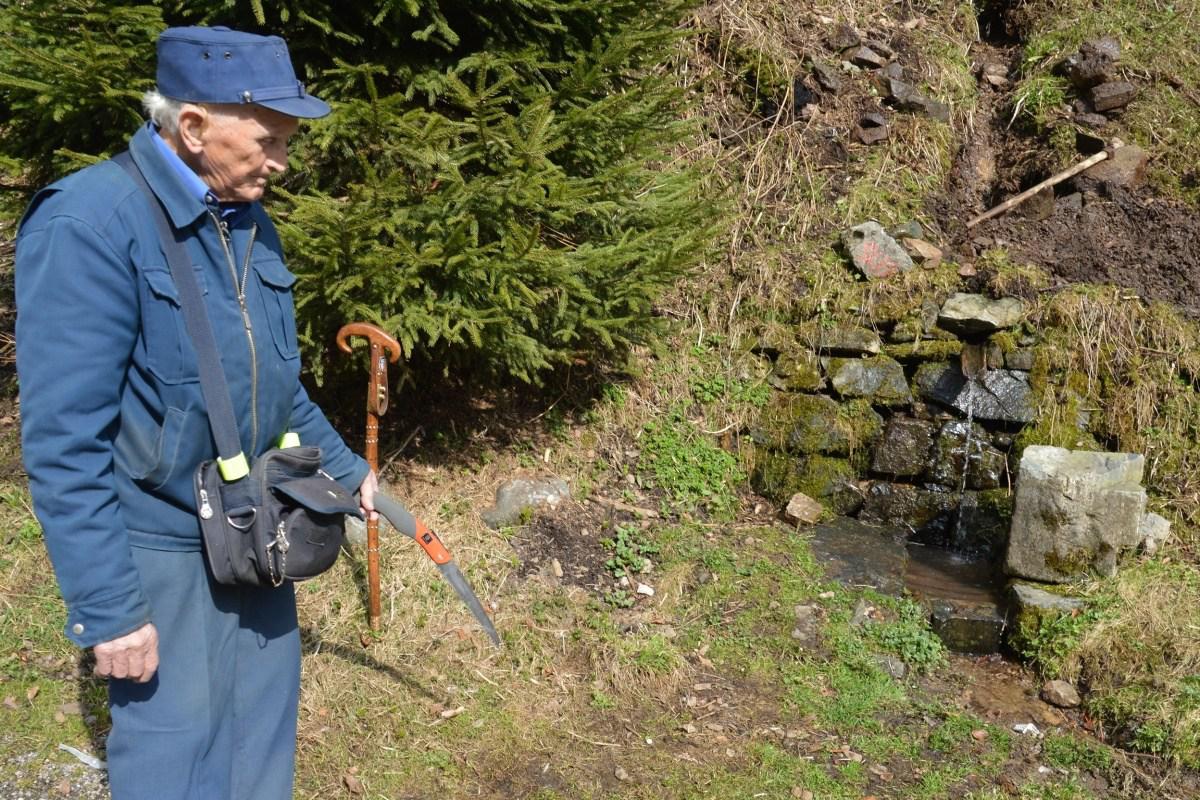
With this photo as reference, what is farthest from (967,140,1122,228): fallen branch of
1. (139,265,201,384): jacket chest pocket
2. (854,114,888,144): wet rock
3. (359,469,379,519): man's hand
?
(139,265,201,384): jacket chest pocket

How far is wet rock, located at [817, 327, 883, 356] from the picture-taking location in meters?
6.38

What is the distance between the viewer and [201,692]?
2.43 meters

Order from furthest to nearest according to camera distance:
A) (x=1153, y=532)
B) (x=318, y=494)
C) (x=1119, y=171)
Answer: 1. (x=1119, y=171)
2. (x=1153, y=532)
3. (x=318, y=494)

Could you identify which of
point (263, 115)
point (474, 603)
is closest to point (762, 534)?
point (474, 603)

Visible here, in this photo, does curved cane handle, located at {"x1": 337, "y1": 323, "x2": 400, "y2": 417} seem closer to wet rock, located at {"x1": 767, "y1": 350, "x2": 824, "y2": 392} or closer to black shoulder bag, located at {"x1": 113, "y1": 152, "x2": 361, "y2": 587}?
black shoulder bag, located at {"x1": 113, "y1": 152, "x2": 361, "y2": 587}

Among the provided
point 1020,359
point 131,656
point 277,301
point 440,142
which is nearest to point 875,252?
point 1020,359

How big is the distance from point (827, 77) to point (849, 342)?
2.57 meters

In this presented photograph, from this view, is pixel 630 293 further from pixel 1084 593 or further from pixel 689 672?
pixel 1084 593

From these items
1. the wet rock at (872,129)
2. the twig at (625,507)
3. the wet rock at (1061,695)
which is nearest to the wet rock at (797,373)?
the twig at (625,507)

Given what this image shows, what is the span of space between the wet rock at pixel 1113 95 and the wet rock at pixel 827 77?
73.8 inches

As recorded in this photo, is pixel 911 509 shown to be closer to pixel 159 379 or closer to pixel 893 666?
pixel 893 666

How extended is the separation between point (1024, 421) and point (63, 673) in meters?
5.27

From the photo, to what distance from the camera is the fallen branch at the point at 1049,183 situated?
714 centimetres

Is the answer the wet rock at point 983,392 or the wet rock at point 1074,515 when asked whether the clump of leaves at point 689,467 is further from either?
the wet rock at point 1074,515
